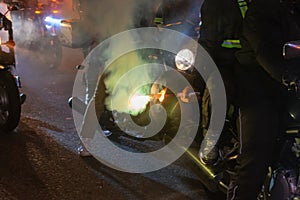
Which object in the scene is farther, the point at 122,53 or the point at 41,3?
the point at 41,3

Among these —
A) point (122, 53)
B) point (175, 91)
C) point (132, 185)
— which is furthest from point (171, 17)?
point (132, 185)

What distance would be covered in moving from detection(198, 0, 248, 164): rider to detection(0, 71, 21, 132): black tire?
2.73 m

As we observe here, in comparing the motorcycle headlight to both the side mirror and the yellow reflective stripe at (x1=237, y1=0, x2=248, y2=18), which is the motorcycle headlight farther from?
the side mirror

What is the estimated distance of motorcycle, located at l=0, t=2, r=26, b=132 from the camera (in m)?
5.42

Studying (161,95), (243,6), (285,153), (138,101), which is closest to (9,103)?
(138,101)

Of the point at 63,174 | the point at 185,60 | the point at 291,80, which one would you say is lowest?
the point at 63,174

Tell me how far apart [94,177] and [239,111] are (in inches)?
73.7

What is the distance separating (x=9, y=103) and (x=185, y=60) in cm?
246

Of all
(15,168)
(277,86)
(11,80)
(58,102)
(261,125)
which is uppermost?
(277,86)

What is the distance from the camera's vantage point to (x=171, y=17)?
510 cm

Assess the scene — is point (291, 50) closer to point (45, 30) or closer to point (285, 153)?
point (285, 153)

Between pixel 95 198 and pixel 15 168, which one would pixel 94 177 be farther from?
pixel 15 168

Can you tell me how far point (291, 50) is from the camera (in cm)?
263

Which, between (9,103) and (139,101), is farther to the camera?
(9,103)
